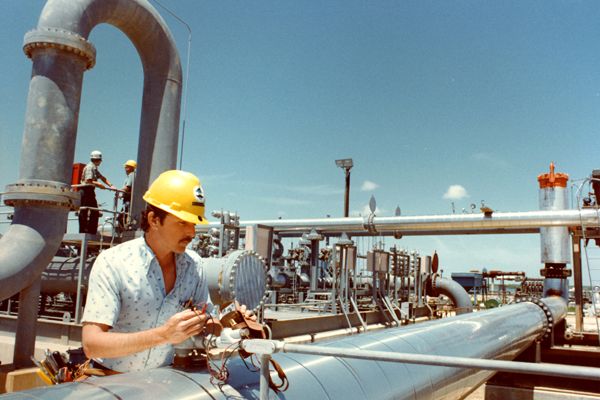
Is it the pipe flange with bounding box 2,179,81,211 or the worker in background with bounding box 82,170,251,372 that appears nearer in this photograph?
the worker in background with bounding box 82,170,251,372

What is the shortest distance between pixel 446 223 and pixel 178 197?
1421 centimetres

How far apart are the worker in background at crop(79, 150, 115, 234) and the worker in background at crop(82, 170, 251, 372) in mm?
6879

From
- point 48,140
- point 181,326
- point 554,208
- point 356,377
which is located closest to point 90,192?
point 48,140

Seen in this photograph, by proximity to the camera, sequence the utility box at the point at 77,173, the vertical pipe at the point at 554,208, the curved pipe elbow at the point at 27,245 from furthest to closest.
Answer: the vertical pipe at the point at 554,208, the utility box at the point at 77,173, the curved pipe elbow at the point at 27,245

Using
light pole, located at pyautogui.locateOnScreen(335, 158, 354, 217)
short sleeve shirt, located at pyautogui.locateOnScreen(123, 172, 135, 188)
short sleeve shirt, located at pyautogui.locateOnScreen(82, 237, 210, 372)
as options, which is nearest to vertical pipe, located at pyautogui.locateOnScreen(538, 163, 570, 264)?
short sleeve shirt, located at pyautogui.locateOnScreen(123, 172, 135, 188)

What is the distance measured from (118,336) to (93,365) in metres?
0.53

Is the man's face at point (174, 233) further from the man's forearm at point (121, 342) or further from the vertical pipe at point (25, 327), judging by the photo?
the vertical pipe at point (25, 327)

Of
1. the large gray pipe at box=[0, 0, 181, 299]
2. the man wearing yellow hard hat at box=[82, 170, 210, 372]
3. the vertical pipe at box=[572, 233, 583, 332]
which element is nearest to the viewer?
the man wearing yellow hard hat at box=[82, 170, 210, 372]

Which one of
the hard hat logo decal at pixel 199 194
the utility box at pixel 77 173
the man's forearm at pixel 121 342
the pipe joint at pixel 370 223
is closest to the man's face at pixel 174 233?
the hard hat logo decal at pixel 199 194

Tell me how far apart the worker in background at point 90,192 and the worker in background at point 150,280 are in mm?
6879

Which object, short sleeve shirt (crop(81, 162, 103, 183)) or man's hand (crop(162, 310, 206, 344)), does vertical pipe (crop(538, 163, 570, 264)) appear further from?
man's hand (crop(162, 310, 206, 344))

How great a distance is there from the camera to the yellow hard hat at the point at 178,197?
2.19 m

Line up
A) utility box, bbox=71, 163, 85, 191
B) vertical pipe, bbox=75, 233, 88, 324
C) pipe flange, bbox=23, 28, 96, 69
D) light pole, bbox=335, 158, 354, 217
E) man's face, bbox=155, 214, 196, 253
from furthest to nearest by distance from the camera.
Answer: light pole, bbox=335, 158, 354, 217 < utility box, bbox=71, 163, 85, 191 < vertical pipe, bbox=75, 233, 88, 324 < pipe flange, bbox=23, 28, 96, 69 < man's face, bbox=155, 214, 196, 253

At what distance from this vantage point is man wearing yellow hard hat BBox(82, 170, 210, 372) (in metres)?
1.95
